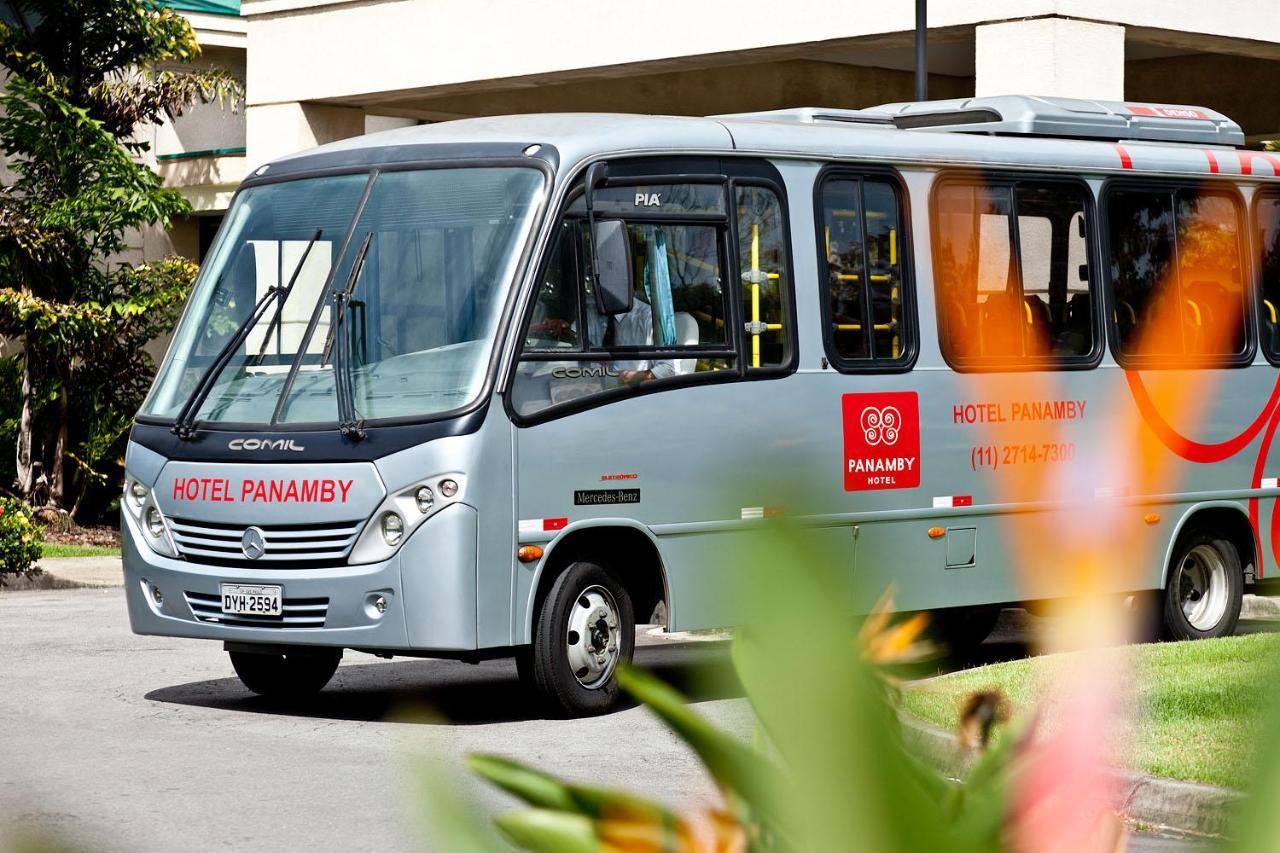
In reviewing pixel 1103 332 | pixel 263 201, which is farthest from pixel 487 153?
pixel 1103 332

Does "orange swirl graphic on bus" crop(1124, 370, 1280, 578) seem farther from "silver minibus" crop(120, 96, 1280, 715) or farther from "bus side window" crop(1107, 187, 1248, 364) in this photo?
"bus side window" crop(1107, 187, 1248, 364)

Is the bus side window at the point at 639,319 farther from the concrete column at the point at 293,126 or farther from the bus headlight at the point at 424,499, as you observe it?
the concrete column at the point at 293,126

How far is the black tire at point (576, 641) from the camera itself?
9914mm

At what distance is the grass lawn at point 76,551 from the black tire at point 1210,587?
34.4 feet

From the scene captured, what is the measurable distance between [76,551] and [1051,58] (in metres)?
10.1

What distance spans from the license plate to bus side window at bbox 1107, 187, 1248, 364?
5.44 meters

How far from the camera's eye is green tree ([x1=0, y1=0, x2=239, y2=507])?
20.9m

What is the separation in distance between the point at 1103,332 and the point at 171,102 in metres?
13.8

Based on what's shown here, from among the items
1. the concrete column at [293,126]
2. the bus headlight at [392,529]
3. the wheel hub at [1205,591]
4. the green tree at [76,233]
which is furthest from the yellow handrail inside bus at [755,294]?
the concrete column at [293,126]

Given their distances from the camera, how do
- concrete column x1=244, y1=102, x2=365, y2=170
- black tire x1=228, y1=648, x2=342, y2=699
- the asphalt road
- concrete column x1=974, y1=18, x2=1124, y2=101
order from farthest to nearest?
concrete column x1=244, y1=102, x2=365, y2=170 < concrete column x1=974, y1=18, x2=1124, y2=101 < black tire x1=228, y1=648, x2=342, y2=699 < the asphalt road

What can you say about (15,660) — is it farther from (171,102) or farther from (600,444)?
(171,102)

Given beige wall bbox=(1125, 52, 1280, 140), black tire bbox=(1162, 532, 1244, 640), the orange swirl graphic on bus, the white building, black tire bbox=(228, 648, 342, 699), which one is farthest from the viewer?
beige wall bbox=(1125, 52, 1280, 140)

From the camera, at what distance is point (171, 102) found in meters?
23.2

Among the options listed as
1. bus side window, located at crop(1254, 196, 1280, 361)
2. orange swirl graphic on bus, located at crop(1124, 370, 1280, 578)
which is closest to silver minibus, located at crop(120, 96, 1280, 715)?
orange swirl graphic on bus, located at crop(1124, 370, 1280, 578)
